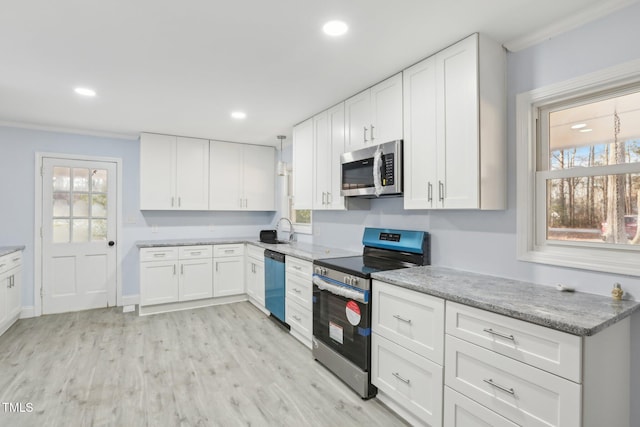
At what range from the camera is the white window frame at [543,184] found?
5.51 feet

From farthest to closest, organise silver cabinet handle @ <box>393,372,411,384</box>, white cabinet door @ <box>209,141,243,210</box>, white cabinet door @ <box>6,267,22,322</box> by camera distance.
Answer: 1. white cabinet door @ <box>209,141,243,210</box>
2. white cabinet door @ <box>6,267,22,322</box>
3. silver cabinet handle @ <box>393,372,411,384</box>

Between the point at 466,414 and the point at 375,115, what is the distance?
2187 mm

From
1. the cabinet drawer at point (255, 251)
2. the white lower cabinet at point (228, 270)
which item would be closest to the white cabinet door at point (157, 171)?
the white lower cabinet at point (228, 270)

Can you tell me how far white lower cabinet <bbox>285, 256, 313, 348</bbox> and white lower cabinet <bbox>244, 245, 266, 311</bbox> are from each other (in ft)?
2.68

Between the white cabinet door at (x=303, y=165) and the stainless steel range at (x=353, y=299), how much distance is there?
1.03 m

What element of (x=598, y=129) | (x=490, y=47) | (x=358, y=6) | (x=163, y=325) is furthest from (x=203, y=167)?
(x=598, y=129)

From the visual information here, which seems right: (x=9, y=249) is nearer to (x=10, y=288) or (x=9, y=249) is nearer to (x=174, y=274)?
(x=10, y=288)

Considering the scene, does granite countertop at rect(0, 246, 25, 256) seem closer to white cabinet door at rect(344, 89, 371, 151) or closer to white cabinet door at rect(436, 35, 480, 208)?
white cabinet door at rect(344, 89, 371, 151)

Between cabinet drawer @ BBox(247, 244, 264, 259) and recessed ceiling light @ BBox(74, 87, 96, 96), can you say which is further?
cabinet drawer @ BBox(247, 244, 264, 259)

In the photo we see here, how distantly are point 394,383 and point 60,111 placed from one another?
421 cm

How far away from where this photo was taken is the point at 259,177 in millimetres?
5246

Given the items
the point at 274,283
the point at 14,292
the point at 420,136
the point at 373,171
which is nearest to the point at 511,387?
the point at 420,136

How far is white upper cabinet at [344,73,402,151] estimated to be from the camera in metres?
2.53

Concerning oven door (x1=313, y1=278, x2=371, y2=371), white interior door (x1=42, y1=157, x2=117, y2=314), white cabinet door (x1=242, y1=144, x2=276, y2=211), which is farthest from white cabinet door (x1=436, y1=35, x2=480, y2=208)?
white interior door (x1=42, y1=157, x2=117, y2=314)
